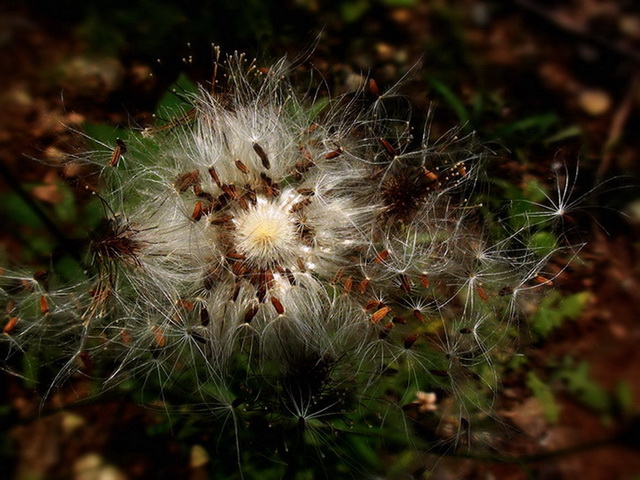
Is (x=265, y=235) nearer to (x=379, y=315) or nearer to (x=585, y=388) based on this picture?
(x=379, y=315)

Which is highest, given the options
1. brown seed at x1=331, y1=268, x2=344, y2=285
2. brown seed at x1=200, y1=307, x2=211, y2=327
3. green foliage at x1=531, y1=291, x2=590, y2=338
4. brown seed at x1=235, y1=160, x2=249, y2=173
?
brown seed at x1=235, y1=160, x2=249, y2=173

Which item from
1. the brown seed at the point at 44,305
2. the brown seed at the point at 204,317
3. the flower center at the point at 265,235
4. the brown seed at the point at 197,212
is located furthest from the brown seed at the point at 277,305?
the brown seed at the point at 44,305

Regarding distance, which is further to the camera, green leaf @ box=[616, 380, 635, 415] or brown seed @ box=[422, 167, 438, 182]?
green leaf @ box=[616, 380, 635, 415]

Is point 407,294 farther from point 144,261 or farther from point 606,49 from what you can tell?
point 606,49

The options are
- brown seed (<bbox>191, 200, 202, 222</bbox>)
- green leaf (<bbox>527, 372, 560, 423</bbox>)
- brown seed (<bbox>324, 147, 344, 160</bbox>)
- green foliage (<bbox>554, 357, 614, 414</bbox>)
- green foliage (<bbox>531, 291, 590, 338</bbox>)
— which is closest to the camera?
brown seed (<bbox>191, 200, 202, 222</bbox>)

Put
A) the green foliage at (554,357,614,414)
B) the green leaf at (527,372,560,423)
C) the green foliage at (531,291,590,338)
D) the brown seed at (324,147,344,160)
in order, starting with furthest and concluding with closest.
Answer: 1. the green foliage at (554,357,614,414)
2. the green leaf at (527,372,560,423)
3. the green foliage at (531,291,590,338)
4. the brown seed at (324,147,344,160)

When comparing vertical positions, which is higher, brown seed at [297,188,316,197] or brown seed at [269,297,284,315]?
brown seed at [297,188,316,197]

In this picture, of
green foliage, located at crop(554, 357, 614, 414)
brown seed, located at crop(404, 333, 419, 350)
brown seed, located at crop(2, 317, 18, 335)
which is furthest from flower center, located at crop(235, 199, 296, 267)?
green foliage, located at crop(554, 357, 614, 414)

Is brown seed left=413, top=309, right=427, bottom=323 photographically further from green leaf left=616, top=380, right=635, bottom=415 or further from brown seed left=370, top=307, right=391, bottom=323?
green leaf left=616, top=380, right=635, bottom=415
